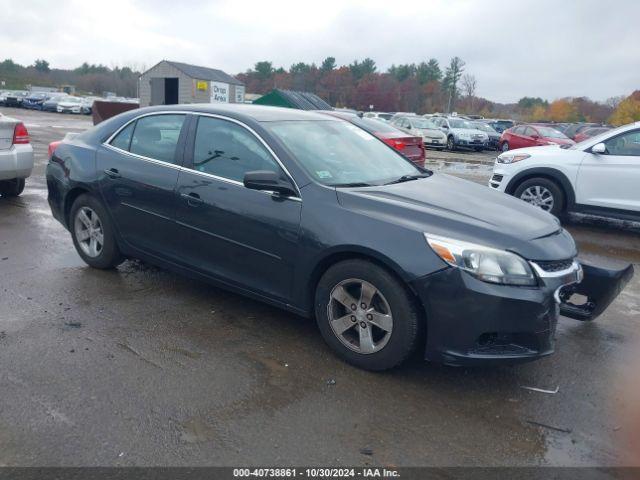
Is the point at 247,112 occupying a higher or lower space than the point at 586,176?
higher

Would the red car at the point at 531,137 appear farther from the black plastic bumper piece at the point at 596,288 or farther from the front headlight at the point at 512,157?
the black plastic bumper piece at the point at 596,288

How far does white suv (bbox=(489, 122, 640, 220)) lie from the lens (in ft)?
26.8

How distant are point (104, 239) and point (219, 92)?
3423cm

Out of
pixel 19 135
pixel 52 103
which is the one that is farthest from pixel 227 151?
pixel 52 103

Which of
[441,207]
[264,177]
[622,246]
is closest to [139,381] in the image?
[264,177]

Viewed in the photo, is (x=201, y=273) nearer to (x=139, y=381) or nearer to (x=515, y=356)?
(x=139, y=381)

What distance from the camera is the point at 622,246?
313 inches

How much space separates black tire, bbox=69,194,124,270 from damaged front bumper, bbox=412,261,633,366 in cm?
309

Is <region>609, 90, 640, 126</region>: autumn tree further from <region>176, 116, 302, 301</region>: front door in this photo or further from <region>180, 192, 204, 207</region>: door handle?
<region>180, 192, 204, 207</region>: door handle

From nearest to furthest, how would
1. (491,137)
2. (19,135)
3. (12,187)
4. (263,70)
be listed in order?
1. (19,135)
2. (12,187)
3. (491,137)
4. (263,70)

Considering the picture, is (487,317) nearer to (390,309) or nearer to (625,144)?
(390,309)

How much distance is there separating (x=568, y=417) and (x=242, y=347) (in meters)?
2.14

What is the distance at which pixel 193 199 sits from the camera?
14.6 ft

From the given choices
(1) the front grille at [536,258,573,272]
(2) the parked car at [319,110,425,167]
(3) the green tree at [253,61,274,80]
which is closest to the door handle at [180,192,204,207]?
(1) the front grille at [536,258,573,272]
